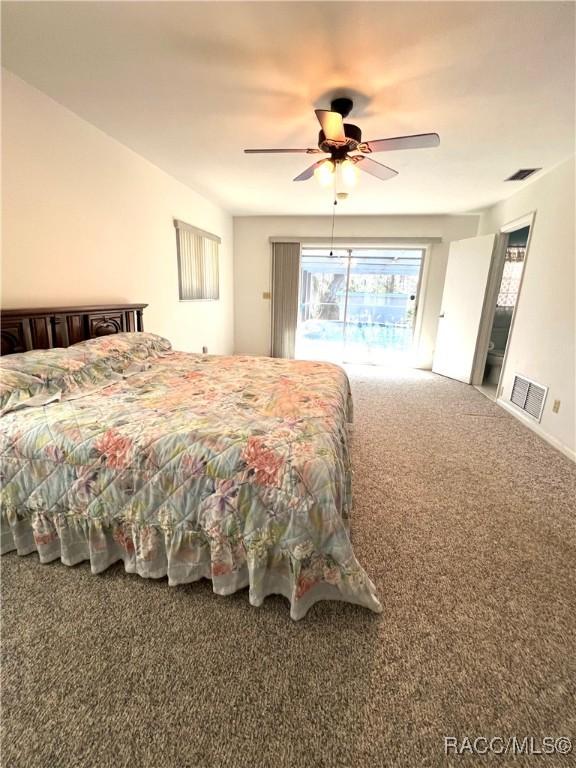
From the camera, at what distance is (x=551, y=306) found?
3.06 m

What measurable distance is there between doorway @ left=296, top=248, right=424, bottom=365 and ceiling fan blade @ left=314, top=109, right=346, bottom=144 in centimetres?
374

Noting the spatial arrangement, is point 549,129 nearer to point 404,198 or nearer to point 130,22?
point 404,198

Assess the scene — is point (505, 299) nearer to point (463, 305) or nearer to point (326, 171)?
point (463, 305)

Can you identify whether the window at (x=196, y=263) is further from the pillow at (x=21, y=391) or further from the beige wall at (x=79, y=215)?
the pillow at (x=21, y=391)

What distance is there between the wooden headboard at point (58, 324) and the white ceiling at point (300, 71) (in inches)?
52.6

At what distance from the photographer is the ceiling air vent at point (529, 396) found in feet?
10.2

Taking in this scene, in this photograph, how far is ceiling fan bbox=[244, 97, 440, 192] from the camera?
1.80 m

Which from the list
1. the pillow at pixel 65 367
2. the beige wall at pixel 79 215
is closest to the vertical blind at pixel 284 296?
the beige wall at pixel 79 215

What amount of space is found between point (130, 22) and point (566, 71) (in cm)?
222

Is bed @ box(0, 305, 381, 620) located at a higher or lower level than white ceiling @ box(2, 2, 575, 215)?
lower

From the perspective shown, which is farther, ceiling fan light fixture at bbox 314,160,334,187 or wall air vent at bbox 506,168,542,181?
wall air vent at bbox 506,168,542,181

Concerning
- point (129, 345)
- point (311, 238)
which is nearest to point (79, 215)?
point (129, 345)

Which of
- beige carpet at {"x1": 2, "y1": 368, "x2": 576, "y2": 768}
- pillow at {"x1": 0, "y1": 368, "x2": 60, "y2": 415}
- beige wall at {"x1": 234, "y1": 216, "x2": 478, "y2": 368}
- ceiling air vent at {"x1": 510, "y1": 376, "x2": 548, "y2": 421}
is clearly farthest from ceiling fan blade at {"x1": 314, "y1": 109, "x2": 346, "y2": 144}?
beige wall at {"x1": 234, "y1": 216, "x2": 478, "y2": 368}

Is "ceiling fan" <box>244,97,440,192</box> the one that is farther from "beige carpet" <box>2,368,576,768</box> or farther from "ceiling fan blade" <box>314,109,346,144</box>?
"beige carpet" <box>2,368,576,768</box>
